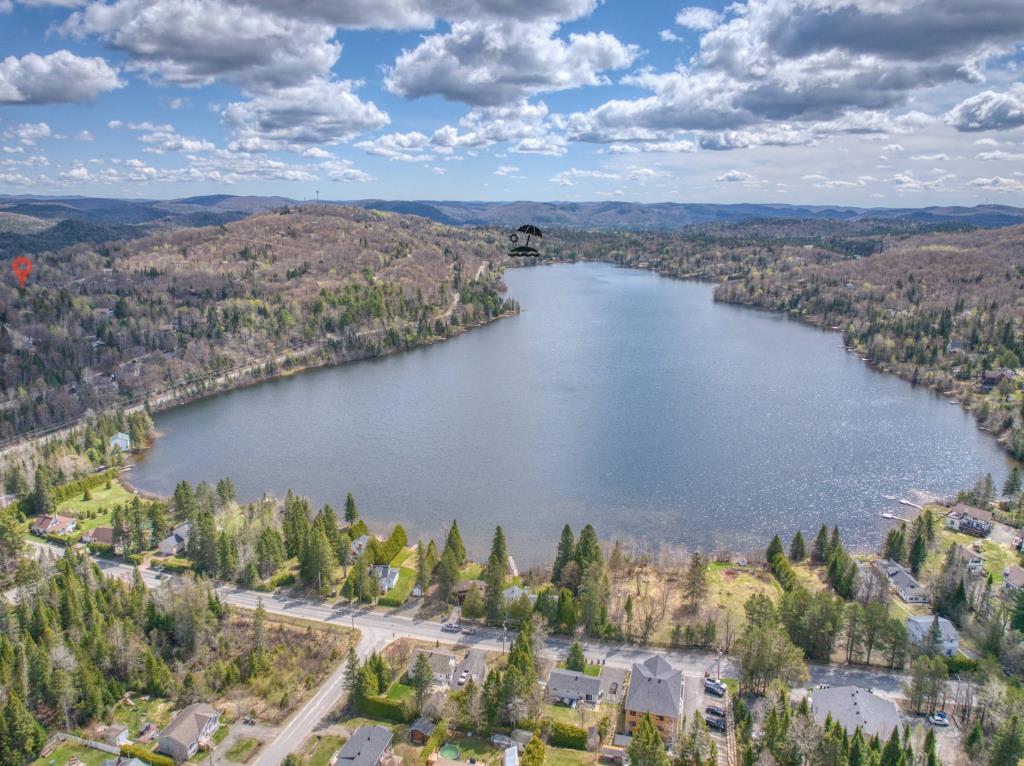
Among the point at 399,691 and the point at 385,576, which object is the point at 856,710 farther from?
the point at 385,576

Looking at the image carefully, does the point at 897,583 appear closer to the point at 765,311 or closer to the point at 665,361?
the point at 665,361

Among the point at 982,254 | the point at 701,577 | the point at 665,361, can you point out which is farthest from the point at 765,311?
the point at 701,577

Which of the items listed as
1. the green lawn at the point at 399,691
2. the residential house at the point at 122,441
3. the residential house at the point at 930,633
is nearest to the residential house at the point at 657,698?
the green lawn at the point at 399,691

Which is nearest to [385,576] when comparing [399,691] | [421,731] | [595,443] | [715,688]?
[399,691]

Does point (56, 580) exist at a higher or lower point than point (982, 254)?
lower

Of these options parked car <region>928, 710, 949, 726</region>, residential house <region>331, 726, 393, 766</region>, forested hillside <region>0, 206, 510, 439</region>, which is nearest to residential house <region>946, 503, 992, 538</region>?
parked car <region>928, 710, 949, 726</region>

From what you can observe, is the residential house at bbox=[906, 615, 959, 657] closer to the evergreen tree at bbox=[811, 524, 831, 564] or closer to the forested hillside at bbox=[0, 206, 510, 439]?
the evergreen tree at bbox=[811, 524, 831, 564]
